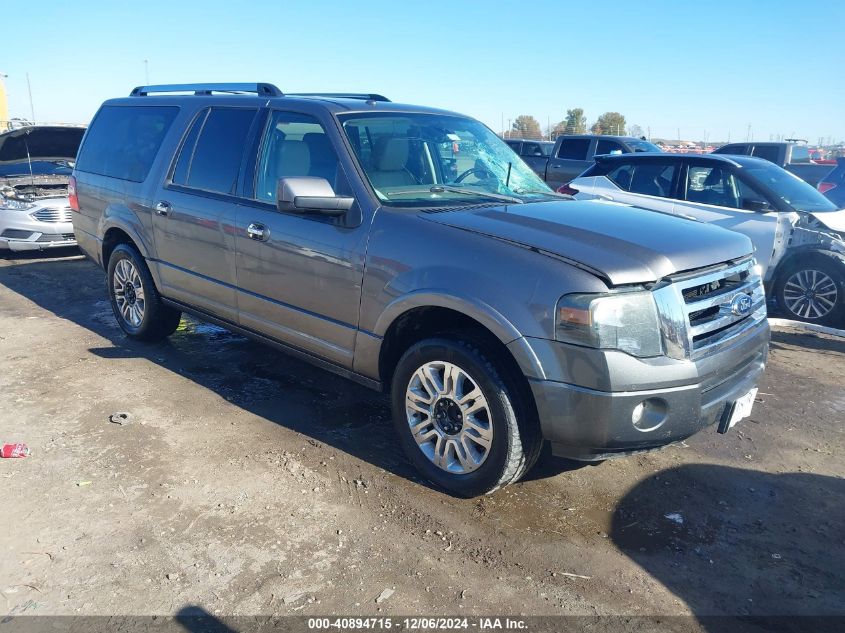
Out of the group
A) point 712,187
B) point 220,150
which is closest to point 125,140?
point 220,150

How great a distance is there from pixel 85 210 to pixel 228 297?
2442 millimetres

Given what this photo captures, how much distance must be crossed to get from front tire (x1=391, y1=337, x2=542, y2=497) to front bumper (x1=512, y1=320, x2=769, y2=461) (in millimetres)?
171

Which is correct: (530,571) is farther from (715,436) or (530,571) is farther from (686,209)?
(686,209)

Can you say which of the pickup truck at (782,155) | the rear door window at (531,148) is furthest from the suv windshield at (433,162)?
the rear door window at (531,148)

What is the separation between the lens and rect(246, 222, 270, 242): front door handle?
13.7 ft

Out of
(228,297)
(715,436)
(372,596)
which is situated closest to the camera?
(372,596)

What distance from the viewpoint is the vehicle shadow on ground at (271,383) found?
4.08 meters

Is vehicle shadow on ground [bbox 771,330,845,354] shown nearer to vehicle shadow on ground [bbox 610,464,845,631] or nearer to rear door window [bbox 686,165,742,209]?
rear door window [bbox 686,165,742,209]

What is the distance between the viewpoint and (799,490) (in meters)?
3.68

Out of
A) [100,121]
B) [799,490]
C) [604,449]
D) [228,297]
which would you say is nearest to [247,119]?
[228,297]

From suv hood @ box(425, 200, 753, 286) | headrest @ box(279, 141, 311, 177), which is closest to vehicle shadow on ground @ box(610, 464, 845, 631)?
suv hood @ box(425, 200, 753, 286)

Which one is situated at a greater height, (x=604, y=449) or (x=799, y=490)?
(x=604, y=449)

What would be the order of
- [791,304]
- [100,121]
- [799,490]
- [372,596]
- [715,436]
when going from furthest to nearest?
1. [791,304]
2. [100,121]
3. [715,436]
4. [799,490]
5. [372,596]

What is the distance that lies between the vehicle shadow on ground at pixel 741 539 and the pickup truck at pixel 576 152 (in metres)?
11.2
